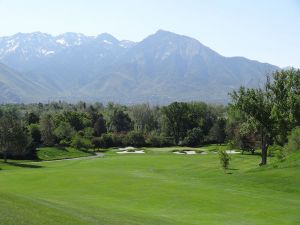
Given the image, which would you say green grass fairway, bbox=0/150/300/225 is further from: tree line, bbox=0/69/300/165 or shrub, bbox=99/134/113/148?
shrub, bbox=99/134/113/148

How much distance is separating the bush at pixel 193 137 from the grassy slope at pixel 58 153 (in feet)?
129

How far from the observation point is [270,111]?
232 ft

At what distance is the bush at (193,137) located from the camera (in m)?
156

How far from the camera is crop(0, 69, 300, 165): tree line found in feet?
232

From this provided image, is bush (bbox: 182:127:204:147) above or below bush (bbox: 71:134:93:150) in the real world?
above

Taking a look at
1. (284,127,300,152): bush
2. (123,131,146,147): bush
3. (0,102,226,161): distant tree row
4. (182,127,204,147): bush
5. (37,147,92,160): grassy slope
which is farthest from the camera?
(182,127,204,147): bush

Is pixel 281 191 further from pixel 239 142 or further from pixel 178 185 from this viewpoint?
pixel 239 142

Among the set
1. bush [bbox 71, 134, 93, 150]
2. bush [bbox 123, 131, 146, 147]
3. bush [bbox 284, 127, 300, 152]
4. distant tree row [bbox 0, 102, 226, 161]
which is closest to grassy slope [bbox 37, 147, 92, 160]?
bush [bbox 71, 134, 93, 150]

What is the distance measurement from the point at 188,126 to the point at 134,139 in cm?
2481

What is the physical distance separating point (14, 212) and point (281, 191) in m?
24.3

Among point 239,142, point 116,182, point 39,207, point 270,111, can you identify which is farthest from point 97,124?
point 39,207

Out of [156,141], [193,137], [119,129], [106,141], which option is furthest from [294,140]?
[119,129]

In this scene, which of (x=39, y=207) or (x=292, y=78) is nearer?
(x=39, y=207)

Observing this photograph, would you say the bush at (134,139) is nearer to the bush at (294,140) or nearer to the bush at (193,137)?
the bush at (193,137)
